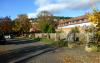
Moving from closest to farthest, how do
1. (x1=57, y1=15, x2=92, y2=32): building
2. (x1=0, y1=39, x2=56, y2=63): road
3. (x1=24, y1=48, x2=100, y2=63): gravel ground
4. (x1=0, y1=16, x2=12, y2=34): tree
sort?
(x1=24, y1=48, x2=100, y2=63): gravel ground → (x1=0, y1=39, x2=56, y2=63): road → (x1=57, y1=15, x2=92, y2=32): building → (x1=0, y1=16, x2=12, y2=34): tree

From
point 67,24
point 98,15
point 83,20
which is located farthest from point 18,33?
point 98,15

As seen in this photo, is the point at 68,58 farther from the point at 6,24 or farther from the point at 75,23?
the point at 6,24

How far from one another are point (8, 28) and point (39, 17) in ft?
51.2

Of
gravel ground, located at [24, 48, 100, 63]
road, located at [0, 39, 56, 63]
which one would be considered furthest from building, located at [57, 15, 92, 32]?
gravel ground, located at [24, 48, 100, 63]

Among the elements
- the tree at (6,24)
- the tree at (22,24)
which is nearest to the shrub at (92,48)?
the tree at (6,24)

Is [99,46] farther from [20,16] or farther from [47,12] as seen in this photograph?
[20,16]

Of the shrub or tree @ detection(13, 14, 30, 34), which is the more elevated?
tree @ detection(13, 14, 30, 34)

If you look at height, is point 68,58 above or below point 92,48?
Answer: below

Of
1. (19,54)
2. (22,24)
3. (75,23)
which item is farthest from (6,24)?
(19,54)

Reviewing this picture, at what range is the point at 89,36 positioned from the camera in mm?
35031

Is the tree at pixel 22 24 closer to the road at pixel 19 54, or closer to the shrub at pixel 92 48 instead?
the road at pixel 19 54

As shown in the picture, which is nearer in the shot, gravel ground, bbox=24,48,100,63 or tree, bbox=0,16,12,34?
gravel ground, bbox=24,48,100,63

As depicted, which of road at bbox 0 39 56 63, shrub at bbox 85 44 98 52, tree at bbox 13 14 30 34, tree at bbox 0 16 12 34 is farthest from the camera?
tree at bbox 13 14 30 34

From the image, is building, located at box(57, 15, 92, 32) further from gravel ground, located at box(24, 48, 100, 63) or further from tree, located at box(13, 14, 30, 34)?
gravel ground, located at box(24, 48, 100, 63)
